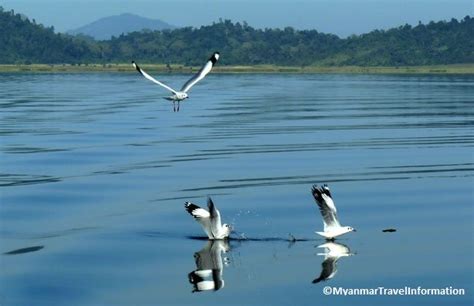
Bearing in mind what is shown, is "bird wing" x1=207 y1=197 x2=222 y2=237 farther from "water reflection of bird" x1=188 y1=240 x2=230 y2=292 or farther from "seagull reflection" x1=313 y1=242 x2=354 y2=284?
"seagull reflection" x1=313 y1=242 x2=354 y2=284

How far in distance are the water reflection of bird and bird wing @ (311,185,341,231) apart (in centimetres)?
237

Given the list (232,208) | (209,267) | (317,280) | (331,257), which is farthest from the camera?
(232,208)

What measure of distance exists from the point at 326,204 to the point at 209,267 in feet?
10.8

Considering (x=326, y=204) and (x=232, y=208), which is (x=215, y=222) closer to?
(x=326, y=204)

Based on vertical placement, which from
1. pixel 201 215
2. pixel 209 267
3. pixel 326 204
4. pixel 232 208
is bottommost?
pixel 232 208

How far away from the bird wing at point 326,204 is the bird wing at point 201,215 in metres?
2.59

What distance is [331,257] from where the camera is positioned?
2289 cm

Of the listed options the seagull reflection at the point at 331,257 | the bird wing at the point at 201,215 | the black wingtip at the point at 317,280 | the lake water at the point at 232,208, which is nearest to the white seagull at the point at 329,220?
the seagull reflection at the point at 331,257

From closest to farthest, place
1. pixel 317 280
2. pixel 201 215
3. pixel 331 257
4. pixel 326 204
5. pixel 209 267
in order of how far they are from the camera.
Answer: pixel 317 280 < pixel 209 267 < pixel 331 257 < pixel 326 204 < pixel 201 215

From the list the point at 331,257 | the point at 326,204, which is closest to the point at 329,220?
the point at 326,204

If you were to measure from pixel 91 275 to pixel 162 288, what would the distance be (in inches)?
72.9

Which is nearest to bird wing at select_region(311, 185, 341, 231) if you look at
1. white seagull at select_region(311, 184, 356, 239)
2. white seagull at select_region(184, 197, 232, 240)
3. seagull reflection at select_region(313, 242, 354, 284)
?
white seagull at select_region(311, 184, 356, 239)

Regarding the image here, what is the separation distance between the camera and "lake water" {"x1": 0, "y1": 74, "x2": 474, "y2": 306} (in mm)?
20625

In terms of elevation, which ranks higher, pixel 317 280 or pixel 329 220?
pixel 329 220
